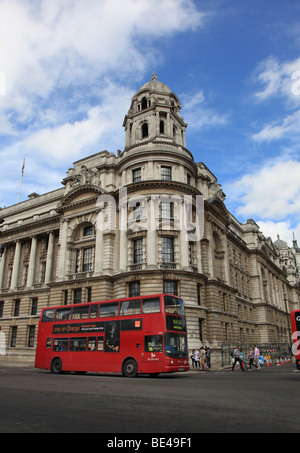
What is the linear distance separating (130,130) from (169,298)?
29.5 m

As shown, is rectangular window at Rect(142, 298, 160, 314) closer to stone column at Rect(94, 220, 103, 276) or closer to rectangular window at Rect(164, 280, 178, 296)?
rectangular window at Rect(164, 280, 178, 296)

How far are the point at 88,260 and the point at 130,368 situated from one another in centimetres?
2000

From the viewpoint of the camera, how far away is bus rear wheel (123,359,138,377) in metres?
18.5

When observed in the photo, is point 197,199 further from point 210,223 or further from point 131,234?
point 131,234

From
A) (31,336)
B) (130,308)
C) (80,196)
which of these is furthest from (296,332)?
(31,336)

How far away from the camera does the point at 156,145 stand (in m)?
36.5

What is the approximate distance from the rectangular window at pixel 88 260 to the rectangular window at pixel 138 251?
6087 mm

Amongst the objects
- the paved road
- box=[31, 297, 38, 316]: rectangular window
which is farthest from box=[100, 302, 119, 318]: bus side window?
box=[31, 297, 38, 316]: rectangular window

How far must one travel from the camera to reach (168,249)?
3272 centimetres

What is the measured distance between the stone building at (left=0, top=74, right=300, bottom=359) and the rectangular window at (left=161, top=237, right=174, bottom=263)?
10cm

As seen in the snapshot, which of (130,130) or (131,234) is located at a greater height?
(130,130)
